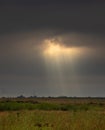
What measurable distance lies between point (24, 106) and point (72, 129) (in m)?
49.2

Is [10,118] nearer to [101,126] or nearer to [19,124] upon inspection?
[19,124]

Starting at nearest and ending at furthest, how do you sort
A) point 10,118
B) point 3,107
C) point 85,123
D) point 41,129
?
point 41,129
point 85,123
point 10,118
point 3,107

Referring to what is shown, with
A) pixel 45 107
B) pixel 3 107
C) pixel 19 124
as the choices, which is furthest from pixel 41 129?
pixel 45 107

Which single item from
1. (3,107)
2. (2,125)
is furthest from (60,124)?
(3,107)

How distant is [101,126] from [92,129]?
25.5 inches

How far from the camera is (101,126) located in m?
19.5

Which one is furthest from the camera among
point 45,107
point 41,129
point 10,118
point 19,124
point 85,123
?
point 45,107

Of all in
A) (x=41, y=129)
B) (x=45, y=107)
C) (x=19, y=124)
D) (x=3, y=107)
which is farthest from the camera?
(x=45, y=107)

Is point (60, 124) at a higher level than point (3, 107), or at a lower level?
lower

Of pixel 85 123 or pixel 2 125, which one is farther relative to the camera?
pixel 85 123

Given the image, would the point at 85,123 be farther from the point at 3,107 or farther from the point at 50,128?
the point at 3,107

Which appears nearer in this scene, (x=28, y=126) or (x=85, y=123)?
(x=28, y=126)

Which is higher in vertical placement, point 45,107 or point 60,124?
point 45,107

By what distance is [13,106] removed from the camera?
6525 cm
